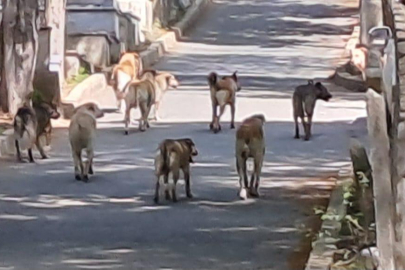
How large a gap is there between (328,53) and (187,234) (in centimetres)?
1760

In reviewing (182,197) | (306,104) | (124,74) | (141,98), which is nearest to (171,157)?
(182,197)

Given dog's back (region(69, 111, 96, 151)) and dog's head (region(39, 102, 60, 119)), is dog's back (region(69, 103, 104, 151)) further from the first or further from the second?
dog's head (region(39, 102, 60, 119))

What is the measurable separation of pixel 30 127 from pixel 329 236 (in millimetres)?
6198

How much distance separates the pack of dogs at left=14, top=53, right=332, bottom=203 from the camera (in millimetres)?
13133

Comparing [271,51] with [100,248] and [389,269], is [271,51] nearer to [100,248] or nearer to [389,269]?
[100,248]

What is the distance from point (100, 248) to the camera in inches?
439

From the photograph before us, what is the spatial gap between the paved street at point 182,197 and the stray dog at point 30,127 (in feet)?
0.82

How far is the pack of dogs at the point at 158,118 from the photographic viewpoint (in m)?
13.1

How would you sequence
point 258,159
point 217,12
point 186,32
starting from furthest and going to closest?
point 217,12 → point 186,32 → point 258,159

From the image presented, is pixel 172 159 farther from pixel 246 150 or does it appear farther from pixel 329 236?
pixel 329 236

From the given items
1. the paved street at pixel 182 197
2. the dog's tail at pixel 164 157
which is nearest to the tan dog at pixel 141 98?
the paved street at pixel 182 197

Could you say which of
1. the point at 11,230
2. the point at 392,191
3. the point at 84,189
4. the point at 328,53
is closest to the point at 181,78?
the point at 328,53

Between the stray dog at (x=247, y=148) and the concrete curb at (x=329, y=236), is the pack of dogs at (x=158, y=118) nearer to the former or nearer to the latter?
the stray dog at (x=247, y=148)

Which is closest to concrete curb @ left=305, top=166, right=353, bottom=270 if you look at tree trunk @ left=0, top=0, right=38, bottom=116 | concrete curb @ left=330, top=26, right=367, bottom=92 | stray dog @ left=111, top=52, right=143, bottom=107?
tree trunk @ left=0, top=0, right=38, bottom=116
